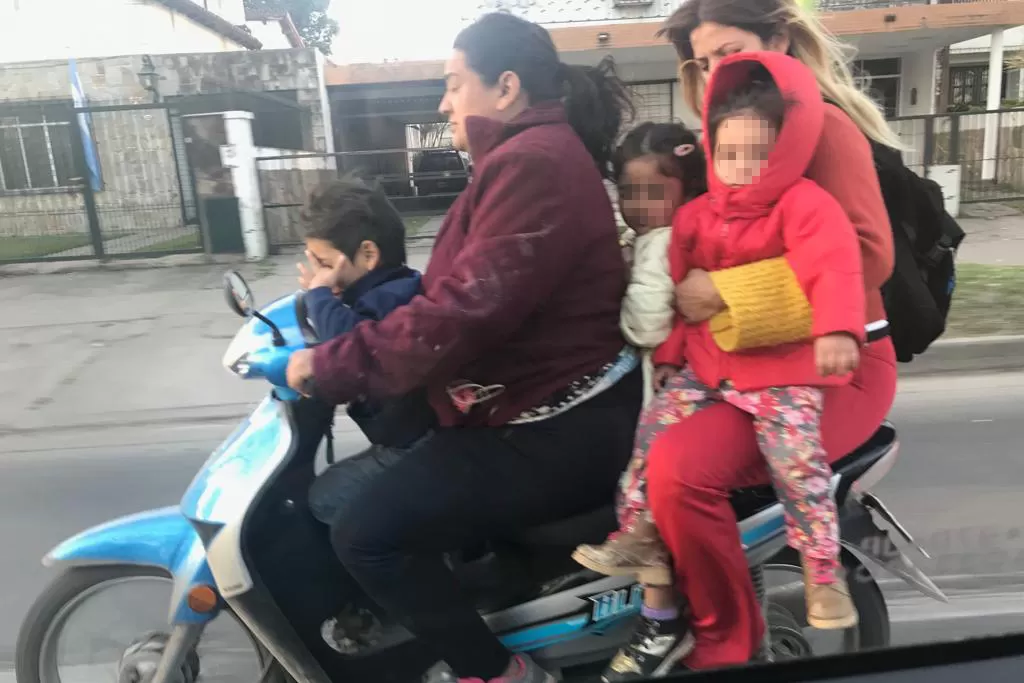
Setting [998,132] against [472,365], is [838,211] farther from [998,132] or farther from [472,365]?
[998,132]

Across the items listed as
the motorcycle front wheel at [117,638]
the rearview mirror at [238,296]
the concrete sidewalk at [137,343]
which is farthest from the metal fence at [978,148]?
the motorcycle front wheel at [117,638]

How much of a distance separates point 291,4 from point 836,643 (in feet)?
106

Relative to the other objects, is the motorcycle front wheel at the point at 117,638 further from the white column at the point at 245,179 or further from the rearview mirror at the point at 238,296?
the white column at the point at 245,179

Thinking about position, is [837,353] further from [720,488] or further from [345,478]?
[345,478]

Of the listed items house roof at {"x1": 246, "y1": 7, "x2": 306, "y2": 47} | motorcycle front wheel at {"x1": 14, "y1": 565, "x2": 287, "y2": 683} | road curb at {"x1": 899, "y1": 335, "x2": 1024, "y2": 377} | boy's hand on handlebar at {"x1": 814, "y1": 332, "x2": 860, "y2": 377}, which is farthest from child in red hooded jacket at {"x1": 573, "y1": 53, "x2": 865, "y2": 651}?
house roof at {"x1": 246, "y1": 7, "x2": 306, "y2": 47}

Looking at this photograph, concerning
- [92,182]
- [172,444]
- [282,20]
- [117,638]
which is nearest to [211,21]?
[92,182]

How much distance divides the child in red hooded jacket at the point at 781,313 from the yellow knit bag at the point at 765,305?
0.04ft

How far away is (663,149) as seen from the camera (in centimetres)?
177

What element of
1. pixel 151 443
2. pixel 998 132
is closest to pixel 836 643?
pixel 151 443

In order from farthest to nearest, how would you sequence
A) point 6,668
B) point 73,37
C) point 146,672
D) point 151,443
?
1. point 73,37
2. point 151,443
3. point 6,668
4. point 146,672

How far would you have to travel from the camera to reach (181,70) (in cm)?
1259

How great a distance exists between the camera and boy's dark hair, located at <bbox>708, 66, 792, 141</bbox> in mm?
1554

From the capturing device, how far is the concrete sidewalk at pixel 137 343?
200 inches

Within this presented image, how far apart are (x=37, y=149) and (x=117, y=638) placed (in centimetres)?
1043
